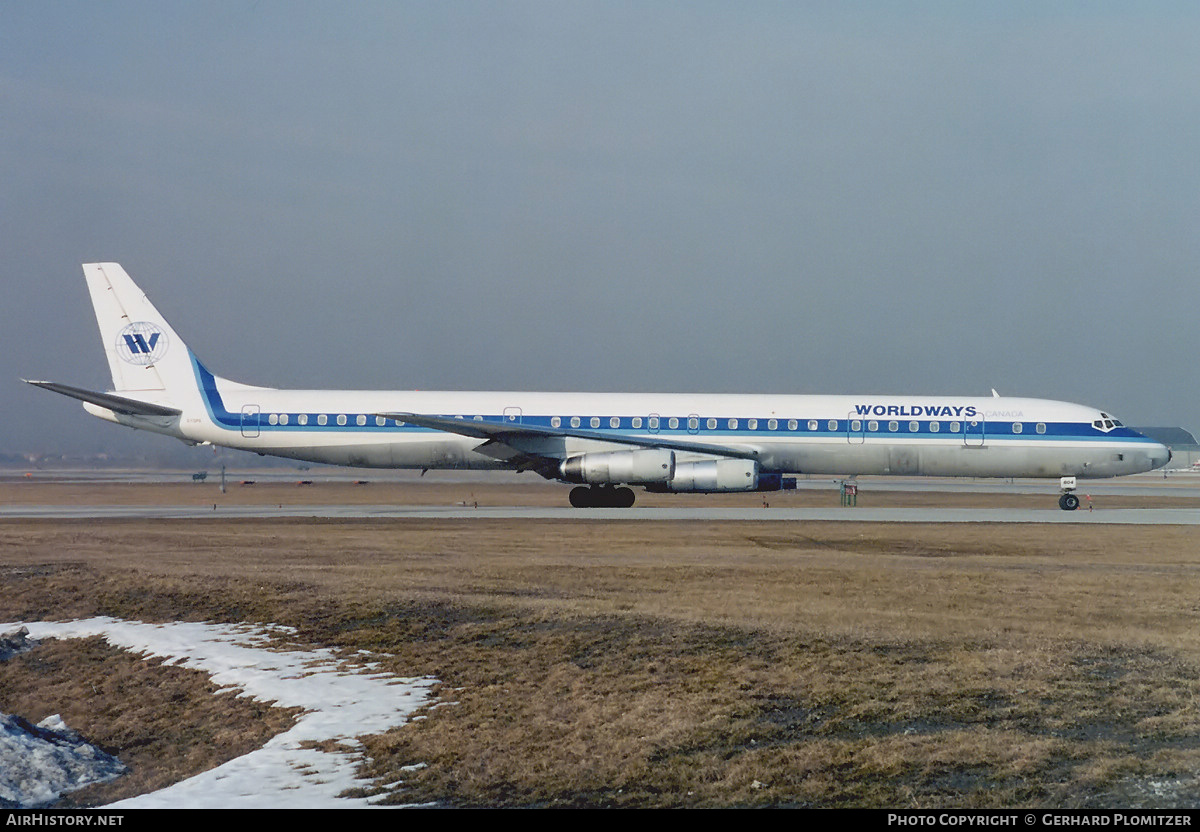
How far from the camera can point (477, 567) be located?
19984 mm

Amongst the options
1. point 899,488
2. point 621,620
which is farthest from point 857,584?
point 899,488

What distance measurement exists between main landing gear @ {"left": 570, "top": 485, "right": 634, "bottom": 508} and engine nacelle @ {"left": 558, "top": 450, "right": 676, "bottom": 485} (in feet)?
7.28

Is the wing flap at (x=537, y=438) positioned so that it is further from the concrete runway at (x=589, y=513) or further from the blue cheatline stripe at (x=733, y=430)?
the concrete runway at (x=589, y=513)

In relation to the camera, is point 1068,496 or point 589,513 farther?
point 1068,496

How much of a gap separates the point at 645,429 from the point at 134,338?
18656mm

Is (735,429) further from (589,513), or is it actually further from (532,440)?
(532,440)

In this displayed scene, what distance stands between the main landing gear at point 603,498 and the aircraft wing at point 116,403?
47.4 feet

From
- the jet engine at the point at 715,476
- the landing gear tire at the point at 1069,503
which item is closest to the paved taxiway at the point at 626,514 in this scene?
the landing gear tire at the point at 1069,503

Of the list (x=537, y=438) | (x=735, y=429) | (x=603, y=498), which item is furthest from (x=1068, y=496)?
(x=537, y=438)

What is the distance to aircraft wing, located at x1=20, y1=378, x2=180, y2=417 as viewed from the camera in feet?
117

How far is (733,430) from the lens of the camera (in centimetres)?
3756

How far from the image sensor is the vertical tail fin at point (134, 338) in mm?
39094

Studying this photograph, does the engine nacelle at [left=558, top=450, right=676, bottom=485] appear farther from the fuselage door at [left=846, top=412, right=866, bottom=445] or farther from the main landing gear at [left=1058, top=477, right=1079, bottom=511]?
the main landing gear at [left=1058, top=477, right=1079, bottom=511]

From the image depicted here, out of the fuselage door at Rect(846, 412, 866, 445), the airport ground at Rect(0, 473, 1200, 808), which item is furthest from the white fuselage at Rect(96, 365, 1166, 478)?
the airport ground at Rect(0, 473, 1200, 808)
